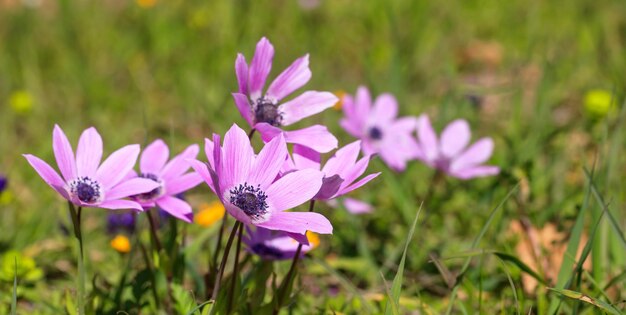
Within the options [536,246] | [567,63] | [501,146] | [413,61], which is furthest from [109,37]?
[536,246]

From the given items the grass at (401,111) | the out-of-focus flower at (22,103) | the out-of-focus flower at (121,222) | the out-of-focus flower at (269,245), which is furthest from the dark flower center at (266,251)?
the out-of-focus flower at (22,103)

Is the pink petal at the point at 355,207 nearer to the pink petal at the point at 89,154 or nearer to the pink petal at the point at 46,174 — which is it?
the pink petal at the point at 89,154

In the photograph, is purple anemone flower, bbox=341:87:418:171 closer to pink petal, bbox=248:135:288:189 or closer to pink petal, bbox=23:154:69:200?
pink petal, bbox=248:135:288:189

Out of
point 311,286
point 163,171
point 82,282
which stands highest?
point 163,171

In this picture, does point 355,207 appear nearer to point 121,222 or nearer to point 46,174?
point 121,222

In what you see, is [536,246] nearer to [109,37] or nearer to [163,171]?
[163,171]

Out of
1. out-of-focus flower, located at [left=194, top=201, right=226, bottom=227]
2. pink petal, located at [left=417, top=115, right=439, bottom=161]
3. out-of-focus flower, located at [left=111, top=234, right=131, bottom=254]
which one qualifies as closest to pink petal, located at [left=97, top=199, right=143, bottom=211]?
out-of-focus flower, located at [left=111, top=234, right=131, bottom=254]

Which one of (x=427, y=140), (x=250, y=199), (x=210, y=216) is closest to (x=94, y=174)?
(x=250, y=199)
